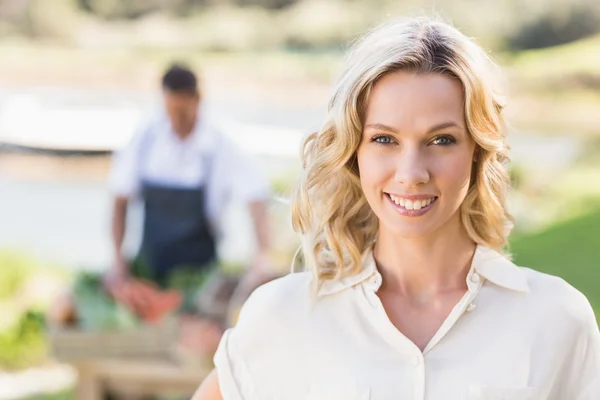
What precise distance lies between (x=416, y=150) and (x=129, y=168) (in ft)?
8.60

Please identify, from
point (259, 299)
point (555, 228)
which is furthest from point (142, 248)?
point (555, 228)

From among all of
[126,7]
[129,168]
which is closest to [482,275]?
[129,168]

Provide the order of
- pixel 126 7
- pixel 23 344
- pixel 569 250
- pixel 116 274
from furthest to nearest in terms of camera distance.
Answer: pixel 126 7, pixel 569 250, pixel 23 344, pixel 116 274

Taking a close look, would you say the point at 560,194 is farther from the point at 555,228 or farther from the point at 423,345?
the point at 423,345

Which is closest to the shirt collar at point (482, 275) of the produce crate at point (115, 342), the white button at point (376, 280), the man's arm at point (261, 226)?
the white button at point (376, 280)

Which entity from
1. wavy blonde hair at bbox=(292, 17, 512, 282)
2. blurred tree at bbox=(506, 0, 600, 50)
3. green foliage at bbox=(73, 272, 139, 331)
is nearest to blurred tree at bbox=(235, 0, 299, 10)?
blurred tree at bbox=(506, 0, 600, 50)

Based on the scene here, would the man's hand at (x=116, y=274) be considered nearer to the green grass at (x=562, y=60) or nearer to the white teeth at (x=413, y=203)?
the white teeth at (x=413, y=203)

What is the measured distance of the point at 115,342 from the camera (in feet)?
10.9

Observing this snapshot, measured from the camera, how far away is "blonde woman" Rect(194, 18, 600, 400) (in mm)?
1639

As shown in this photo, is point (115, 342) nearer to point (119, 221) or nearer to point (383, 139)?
point (119, 221)

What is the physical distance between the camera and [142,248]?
4156mm

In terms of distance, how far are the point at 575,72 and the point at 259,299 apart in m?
6.54

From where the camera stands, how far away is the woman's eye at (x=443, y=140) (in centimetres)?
164

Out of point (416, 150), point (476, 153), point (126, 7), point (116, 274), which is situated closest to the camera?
point (416, 150)
